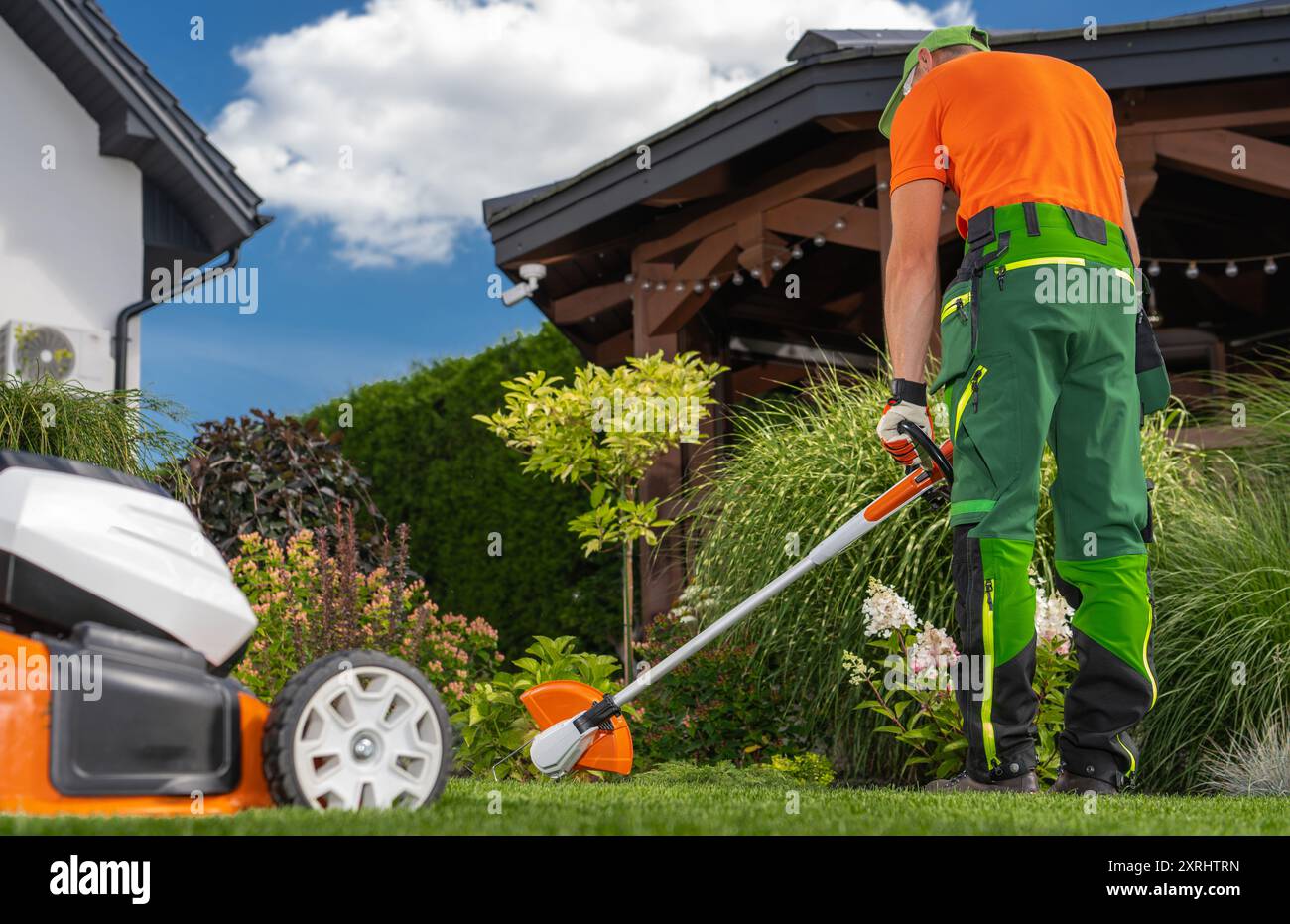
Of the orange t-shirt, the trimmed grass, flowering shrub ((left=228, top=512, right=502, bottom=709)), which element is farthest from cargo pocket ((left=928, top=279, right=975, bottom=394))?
flowering shrub ((left=228, top=512, right=502, bottom=709))

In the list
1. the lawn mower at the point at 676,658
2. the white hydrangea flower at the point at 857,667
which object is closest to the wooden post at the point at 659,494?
the white hydrangea flower at the point at 857,667

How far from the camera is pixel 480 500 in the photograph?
33.2 feet

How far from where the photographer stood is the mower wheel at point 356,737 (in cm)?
220

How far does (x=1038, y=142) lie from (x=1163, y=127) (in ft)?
14.6

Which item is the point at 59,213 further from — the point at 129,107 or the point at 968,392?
the point at 968,392

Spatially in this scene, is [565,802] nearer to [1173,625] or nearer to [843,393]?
[1173,625]

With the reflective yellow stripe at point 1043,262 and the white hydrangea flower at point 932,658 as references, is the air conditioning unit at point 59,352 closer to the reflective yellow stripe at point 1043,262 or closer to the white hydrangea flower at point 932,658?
the white hydrangea flower at point 932,658

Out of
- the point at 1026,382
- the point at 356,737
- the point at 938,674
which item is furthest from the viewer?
the point at 938,674

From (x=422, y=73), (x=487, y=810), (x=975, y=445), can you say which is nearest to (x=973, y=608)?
(x=975, y=445)

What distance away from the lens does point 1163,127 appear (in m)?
7.19

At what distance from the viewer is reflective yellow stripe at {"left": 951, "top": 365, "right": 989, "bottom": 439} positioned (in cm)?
318

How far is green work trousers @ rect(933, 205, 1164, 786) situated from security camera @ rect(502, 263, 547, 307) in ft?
20.0

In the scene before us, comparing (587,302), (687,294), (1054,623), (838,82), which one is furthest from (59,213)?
(1054,623)

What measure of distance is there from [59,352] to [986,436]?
7699 mm
